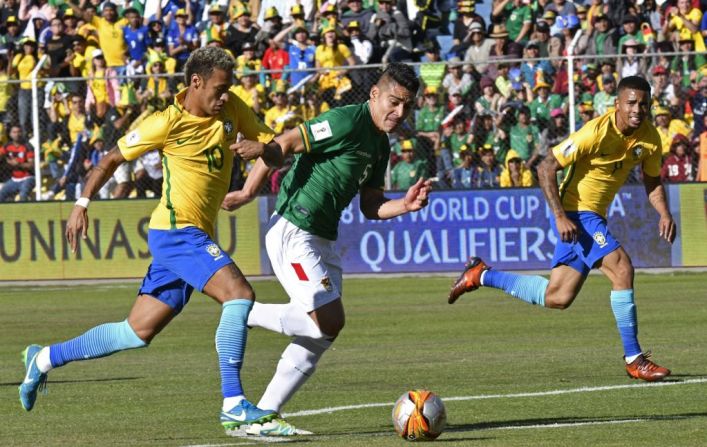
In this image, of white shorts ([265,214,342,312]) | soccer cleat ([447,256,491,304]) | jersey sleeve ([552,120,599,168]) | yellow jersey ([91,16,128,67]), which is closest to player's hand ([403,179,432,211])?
white shorts ([265,214,342,312])

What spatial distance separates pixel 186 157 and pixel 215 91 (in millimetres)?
438

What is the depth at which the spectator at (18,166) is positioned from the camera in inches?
969

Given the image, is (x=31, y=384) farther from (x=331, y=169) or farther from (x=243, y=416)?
(x=331, y=169)

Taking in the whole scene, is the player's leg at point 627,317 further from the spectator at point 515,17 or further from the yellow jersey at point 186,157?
the spectator at point 515,17

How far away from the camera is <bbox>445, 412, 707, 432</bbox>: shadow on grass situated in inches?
348

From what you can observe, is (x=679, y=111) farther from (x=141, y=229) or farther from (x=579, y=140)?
(x=579, y=140)

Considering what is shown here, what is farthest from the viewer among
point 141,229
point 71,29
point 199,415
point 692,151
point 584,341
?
point 71,29

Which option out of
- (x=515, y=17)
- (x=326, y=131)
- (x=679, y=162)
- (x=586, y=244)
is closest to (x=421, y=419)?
(x=326, y=131)

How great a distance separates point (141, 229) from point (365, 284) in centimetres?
403

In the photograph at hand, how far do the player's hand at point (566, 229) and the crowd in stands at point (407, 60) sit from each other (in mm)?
10288

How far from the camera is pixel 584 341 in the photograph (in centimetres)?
1435

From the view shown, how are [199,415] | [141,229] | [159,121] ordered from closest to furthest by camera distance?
[159,121] < [199,415] < [141,229]

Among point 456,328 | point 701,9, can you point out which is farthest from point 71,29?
point 456,328

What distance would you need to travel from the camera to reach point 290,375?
8.73 m
